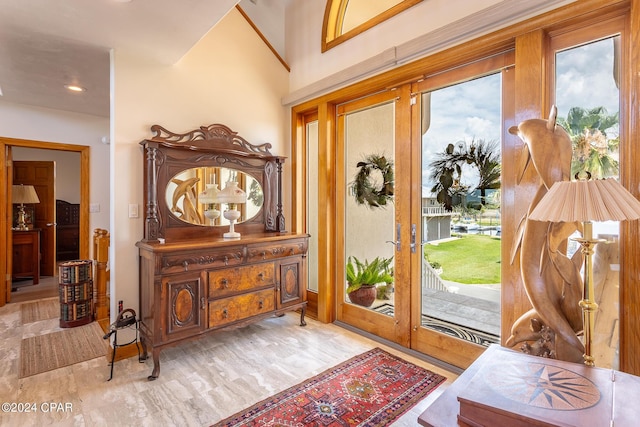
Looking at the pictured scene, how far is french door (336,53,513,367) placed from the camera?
2.41m

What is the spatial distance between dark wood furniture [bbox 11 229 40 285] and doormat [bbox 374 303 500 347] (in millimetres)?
5924

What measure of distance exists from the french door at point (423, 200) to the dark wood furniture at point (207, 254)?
0.76 metres

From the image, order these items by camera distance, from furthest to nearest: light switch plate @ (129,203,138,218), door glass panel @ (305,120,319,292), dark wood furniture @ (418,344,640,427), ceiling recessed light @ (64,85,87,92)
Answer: door glass panel @ (305,120,319,292) < ceiling recessed light @ (64,85,87,92) < light switch plate @ (129,203,138,218) < dark wood furniture @ (418,344,640,427)

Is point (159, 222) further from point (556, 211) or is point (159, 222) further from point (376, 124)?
point (556, 211)

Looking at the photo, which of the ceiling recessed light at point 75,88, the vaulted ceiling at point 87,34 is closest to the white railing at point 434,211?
the vaulted ceiling at point 87,34

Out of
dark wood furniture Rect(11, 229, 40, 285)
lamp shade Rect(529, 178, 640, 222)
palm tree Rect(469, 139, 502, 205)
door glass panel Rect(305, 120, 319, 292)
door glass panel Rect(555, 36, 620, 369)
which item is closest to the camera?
lamp shade Rect(529, 178, 640, 222)

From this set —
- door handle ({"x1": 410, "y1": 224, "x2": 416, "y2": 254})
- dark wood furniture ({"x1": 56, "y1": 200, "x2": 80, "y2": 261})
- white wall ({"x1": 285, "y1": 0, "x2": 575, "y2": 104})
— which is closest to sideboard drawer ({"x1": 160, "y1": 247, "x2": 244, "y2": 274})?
door handle ({"x1": 410, "y1": 224, "x2": 416, "y2": 254})

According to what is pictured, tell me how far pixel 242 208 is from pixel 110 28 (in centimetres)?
185

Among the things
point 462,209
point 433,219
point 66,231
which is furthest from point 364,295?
point 66,231

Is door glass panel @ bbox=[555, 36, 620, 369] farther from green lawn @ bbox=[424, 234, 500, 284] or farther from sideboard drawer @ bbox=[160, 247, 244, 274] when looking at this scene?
sideboard drawer @ bbox=[160, 247, 244, 274]

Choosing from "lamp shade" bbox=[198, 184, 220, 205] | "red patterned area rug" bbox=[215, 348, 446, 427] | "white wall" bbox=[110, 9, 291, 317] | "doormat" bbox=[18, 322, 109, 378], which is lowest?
"red patterned area rug" bbox=[215, 348, 446, 427]

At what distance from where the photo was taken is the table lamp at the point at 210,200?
124 inches

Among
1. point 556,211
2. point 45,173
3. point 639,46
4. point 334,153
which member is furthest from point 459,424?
point 45,173

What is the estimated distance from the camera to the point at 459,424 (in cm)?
90
